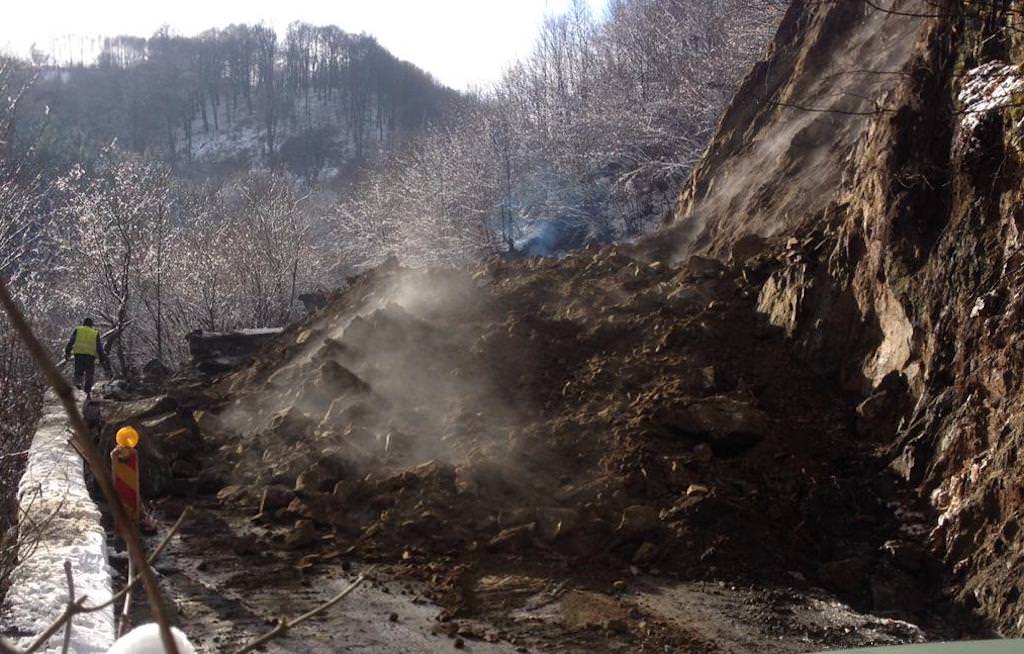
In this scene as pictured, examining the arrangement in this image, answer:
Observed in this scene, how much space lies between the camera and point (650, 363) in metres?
10.8

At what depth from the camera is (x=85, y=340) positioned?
15.1 metres

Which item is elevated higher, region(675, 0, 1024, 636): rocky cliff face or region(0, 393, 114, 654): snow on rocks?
region(675, 0, 1024, 636): rocky cliff face

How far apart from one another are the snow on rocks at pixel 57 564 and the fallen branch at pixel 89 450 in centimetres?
332

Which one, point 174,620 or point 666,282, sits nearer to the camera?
point 174,620

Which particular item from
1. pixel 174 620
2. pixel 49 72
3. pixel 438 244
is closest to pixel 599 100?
pixel 438 244

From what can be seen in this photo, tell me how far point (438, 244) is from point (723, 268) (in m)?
23.9

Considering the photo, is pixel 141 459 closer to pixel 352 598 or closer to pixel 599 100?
pixel 352 598

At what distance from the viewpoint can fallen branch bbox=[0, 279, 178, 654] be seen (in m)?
0.74

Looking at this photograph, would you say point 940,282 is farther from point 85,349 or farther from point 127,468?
point 85,349

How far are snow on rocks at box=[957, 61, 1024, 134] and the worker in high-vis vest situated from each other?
41.6ft

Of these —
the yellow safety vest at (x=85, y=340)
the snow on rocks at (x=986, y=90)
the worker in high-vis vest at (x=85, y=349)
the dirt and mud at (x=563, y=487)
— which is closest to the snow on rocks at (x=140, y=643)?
the dirt and mud at (x=563, y=487)

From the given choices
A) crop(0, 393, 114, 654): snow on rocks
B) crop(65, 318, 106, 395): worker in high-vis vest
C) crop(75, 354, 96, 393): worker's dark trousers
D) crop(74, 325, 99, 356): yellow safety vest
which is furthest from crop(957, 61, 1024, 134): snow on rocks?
crop(75, 354, 96, 393): worker's dark trousers

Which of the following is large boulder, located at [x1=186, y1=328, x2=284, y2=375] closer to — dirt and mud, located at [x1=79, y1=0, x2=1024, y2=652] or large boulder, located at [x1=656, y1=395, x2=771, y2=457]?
dirt and mud, located at [x1=79, y1=0, x2=1024, y2=652]

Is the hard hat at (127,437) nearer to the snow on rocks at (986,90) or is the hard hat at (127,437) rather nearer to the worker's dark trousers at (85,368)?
the snow on rocks at (986,90)
